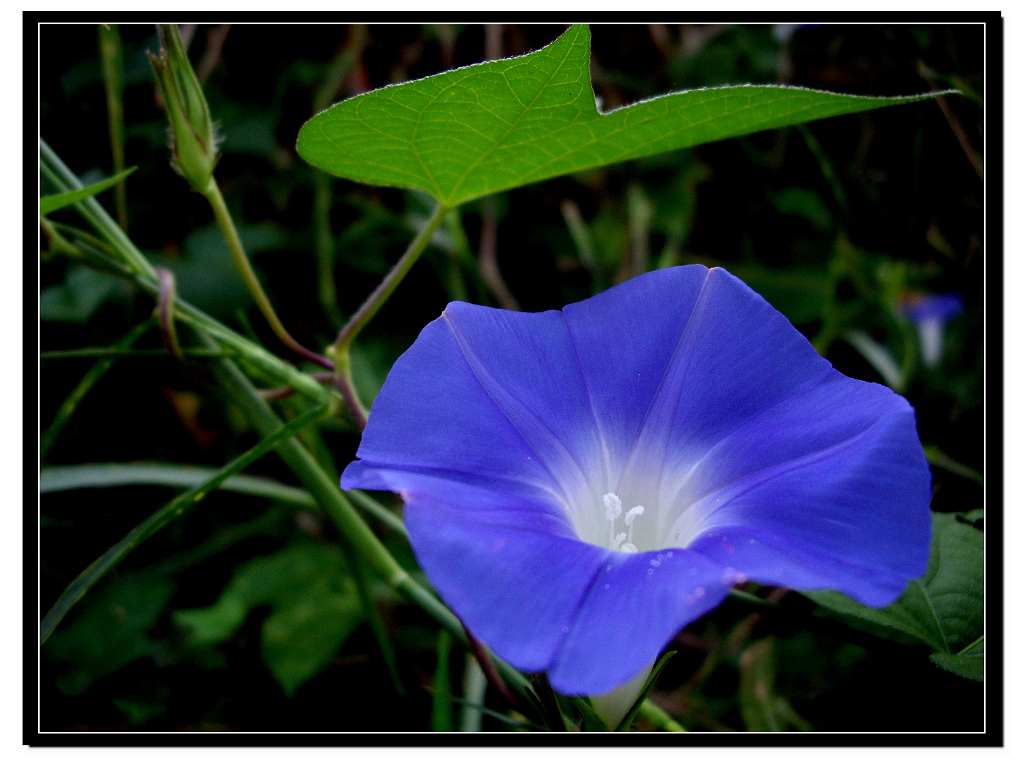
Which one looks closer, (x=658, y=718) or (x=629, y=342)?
(x=629, y=342)

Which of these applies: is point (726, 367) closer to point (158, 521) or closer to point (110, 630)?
point (158, 521)

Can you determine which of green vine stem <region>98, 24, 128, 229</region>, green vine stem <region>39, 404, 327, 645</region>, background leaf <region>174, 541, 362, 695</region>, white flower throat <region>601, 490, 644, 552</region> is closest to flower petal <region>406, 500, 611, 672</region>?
white flower throat <region>601, 490, 644, 552</region>

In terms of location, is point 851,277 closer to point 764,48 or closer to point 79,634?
point 764,48

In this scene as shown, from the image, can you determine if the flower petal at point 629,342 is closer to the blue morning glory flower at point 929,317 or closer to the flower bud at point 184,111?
the flower bud at point 184,111

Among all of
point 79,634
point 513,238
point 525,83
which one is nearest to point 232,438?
point 79,634

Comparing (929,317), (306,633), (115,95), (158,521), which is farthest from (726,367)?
(929,317)

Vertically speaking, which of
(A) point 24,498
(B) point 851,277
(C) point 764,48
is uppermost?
(C) point 764,48

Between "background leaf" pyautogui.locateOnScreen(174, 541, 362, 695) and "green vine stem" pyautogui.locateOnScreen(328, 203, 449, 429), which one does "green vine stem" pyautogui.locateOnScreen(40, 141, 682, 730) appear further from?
"background leaf" pyautogui.locateOnScreen(174, 541, 362, 695)
